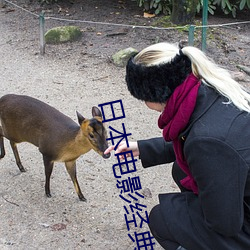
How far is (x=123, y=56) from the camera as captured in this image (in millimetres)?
6035

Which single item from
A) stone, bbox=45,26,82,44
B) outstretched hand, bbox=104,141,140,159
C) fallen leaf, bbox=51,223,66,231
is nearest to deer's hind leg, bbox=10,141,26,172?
fallen leaf, bbox=51,223,66,231

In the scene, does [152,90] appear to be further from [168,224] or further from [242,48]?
[242,48]

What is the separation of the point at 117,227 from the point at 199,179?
134 centimetres

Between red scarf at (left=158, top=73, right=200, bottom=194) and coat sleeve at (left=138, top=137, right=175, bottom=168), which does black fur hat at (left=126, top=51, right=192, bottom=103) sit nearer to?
red scarf at (left=158, top=73, right=200, bottom=194)

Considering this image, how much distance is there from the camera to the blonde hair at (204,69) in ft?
6.81

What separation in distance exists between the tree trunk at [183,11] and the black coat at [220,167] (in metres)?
5.12

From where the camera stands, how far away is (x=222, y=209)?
2.05 meters

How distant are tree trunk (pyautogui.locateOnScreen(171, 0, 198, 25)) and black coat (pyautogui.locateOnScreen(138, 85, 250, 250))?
16.8 ft

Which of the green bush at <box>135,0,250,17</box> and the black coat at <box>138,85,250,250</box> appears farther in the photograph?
the green bush at <box>135,0,250,17</box>

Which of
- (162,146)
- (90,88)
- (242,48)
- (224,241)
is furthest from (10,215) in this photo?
(242,48)

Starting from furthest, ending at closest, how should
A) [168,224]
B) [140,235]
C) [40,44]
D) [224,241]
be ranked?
[40,44], [140,235], [168,224], [224,241]

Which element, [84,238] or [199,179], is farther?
[84,238]

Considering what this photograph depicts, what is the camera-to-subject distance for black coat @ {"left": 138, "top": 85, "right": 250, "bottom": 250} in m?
1.97

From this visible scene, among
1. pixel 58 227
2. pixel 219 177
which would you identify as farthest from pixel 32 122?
pixel 219 177
